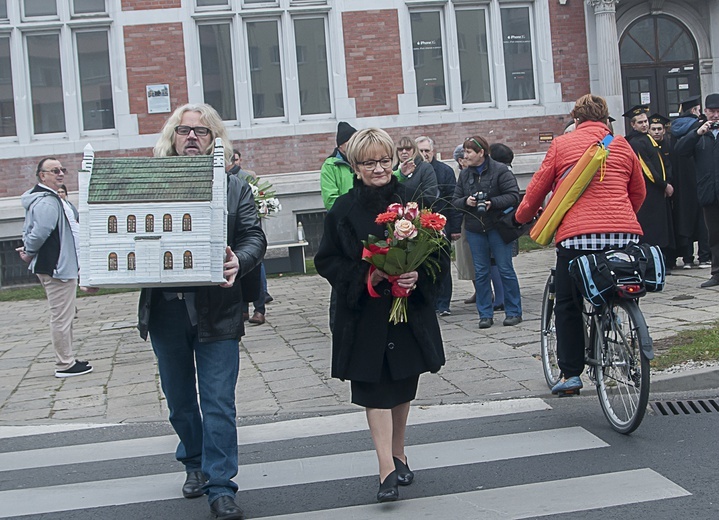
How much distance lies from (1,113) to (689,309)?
1343 cm

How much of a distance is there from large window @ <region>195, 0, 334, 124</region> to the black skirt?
1404 centimetres

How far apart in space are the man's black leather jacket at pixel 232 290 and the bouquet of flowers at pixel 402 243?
0.57 m

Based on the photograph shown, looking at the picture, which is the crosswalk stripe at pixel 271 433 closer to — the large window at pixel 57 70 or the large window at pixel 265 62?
the large window at pixel 265 62

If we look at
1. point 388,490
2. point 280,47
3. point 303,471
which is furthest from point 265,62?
point 388,490

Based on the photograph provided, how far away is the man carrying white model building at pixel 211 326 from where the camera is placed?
4902 mm

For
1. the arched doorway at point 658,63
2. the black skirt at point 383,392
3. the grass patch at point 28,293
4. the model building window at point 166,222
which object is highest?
the arched doorway at point 658,63

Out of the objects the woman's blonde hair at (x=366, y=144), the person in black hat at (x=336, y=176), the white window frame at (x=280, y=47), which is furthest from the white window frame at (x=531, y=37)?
the woman's blonde hair at (x=366, y=144)

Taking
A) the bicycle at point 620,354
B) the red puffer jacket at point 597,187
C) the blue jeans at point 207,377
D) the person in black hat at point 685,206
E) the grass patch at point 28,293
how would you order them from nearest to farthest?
the blue jeans at point 207,377 → the bicycle at point 620,354 → the red puffer jacket at point 597,187 → the person in black hat at point 685,206 → the grass patch at point 28,293

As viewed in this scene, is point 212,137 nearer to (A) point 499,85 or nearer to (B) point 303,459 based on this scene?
(B) point 303,459

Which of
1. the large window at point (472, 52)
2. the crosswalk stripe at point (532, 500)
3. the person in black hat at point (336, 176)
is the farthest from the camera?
the large window at point (472, 52)

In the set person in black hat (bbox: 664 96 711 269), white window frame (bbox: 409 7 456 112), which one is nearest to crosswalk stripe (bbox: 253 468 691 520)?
person in black hat (bbox: 664 96 711 269)

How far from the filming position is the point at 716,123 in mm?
11078

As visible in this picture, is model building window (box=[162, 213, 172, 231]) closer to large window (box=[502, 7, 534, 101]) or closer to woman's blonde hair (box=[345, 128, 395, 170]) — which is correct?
woman's blonde hair (box=[345, 128, 395, 170])

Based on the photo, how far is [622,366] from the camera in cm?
602
